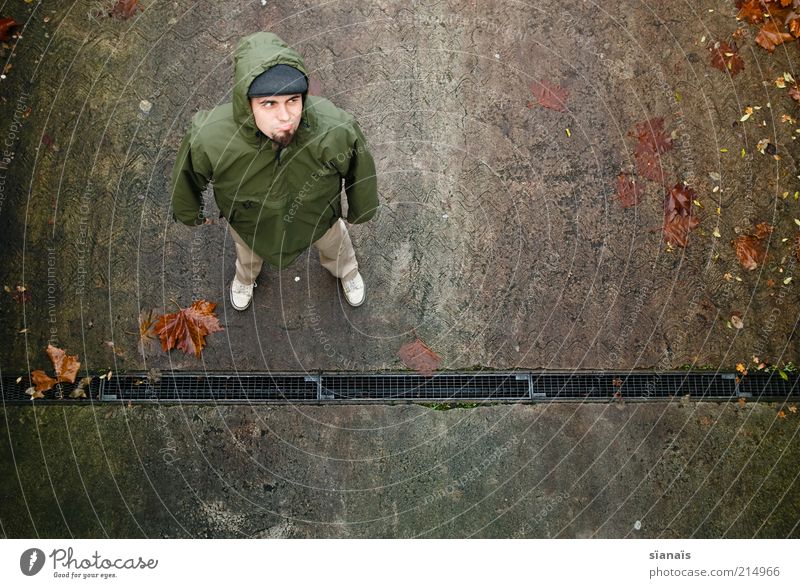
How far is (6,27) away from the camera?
423cm

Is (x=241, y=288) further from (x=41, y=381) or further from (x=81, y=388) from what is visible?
(x=41, y=381)

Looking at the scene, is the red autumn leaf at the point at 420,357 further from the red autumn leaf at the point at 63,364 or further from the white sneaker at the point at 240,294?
the red autumn leaf at the point at 63,364

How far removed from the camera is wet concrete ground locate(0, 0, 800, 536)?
398 cm

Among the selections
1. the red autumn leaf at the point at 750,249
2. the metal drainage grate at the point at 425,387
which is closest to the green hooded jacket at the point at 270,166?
the metal drainage grate at the point at 425,387

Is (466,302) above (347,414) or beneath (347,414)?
above

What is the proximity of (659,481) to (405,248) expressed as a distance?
1.89 m

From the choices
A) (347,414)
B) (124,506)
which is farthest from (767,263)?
(124,506)

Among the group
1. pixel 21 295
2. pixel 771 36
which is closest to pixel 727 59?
pixel 771 36

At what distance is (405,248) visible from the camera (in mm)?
4203

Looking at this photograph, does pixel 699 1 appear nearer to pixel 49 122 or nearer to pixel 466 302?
pixel 466 302

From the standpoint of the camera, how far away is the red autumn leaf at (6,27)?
4.22m

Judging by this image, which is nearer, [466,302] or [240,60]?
[240,60]

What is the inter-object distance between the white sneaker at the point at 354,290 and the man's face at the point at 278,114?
132 cm

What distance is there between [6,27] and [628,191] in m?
3.70
